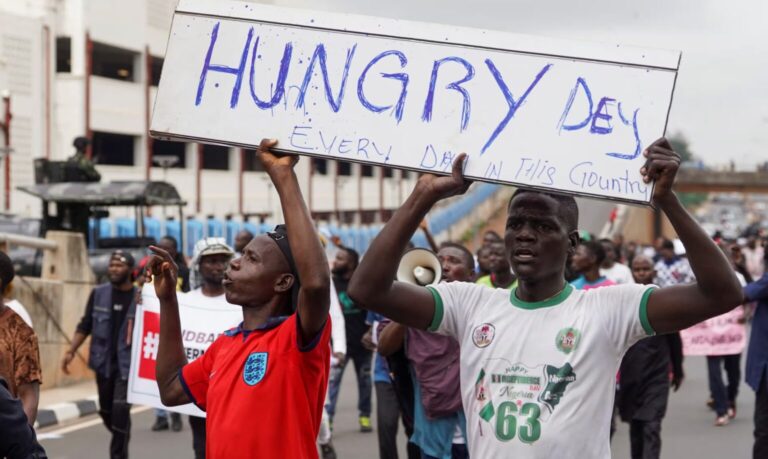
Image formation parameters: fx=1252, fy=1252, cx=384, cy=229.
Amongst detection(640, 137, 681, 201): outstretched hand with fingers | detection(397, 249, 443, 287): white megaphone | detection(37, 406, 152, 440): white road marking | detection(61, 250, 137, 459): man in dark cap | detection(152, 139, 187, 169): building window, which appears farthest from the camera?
detection(152, 139, 187, 169): building window

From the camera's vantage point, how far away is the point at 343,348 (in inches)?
389

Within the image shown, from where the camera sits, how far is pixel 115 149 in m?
45.1

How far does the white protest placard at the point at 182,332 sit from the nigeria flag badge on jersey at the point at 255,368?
348 centimetres

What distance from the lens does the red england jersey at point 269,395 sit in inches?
156

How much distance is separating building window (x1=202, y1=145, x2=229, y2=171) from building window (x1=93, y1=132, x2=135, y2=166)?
4613 mm

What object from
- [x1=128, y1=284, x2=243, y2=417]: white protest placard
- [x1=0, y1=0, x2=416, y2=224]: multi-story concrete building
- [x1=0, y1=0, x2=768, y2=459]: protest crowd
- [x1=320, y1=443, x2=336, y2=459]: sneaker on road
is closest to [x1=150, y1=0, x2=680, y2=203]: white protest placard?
[x1=0, y1=0, x2=768, y2=459]: protest crowd

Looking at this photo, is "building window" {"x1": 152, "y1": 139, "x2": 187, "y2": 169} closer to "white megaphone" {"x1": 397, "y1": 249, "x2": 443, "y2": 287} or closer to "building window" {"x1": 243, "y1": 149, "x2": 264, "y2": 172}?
"building window" {"x1": 243, "y1": 149, "x2": 264, "y2": 172}

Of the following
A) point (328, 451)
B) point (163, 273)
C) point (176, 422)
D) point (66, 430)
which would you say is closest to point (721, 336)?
point (328, 451)

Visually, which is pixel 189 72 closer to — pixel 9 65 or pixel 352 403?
pixel 352 403

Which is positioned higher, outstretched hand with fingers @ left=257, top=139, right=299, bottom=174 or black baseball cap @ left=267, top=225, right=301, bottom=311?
outstretched hand with fingers @ left=257, top=139, right=299, bottom=174

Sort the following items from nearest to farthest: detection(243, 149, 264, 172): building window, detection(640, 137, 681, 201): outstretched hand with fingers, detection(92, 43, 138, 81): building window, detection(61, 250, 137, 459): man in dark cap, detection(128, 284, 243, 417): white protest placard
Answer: detection(640, 137, 681, 201): outstretched hand with fingers, detection(128, 284, 243, 417): white protest placard, detection(61, 250, 137, 459): man in dark cap, detection(92, 43, 138, 81): building window, detection(243, 149, 264, 172): building window

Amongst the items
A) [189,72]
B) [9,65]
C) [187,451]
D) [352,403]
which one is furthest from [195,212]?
[189,72]

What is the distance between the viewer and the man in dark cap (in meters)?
8.93

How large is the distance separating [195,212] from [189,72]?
40.1m
